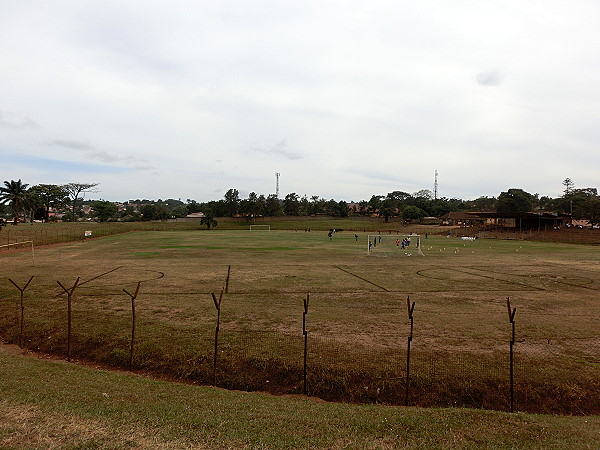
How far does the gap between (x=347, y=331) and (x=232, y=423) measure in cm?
785

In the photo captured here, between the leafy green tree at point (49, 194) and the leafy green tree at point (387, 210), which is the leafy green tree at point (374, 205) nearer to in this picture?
the leafy green tree at point (387, 210)

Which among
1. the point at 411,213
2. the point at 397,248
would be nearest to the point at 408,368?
the point at 397,248

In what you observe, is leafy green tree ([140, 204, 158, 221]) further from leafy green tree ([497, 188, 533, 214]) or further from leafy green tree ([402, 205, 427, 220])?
leafy green tree ([497, 188, 533, 214])

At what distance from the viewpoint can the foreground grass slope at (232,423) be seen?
728cm

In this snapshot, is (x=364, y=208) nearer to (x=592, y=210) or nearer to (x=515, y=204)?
(x=515, y=204)

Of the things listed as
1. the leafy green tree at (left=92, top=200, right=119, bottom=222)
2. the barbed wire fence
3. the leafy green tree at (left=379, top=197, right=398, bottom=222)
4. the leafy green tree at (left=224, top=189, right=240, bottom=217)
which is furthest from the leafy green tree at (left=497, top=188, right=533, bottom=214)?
the leafy green tree at (left=92, top=200, right=119, bottom=222)

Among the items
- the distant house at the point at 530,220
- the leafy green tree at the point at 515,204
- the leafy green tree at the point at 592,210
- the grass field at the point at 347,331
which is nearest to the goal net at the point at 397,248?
the grass field at the point at 347,331

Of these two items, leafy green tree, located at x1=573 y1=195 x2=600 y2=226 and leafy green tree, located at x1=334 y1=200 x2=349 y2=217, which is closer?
leafy green tree, located at x1=573 y1=195 x2=600 y2=226

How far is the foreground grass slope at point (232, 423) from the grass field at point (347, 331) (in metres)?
1.57

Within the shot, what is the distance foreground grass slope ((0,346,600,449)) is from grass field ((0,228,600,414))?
1575mm

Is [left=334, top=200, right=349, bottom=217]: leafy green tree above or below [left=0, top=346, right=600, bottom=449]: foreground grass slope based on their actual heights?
above

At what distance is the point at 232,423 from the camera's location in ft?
26.8

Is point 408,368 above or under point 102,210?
under

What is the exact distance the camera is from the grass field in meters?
11.3
